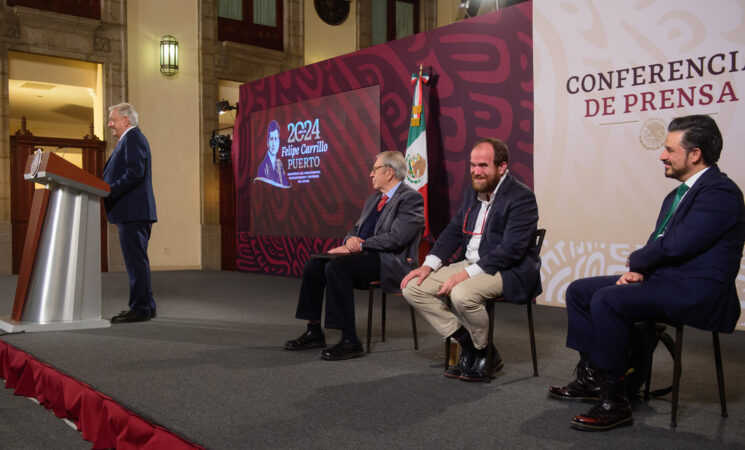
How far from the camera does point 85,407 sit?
2.27m

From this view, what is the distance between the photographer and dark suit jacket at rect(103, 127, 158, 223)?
13.5ft

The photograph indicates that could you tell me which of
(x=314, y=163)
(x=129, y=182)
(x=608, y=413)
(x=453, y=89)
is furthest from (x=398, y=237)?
(x=314, y=163)

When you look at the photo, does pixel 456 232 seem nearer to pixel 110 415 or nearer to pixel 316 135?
pixel 110 415

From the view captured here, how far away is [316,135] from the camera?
721cm

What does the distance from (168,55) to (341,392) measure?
7297 millimetres

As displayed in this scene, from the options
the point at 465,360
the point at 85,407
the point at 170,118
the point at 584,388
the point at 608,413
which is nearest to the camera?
the point at 608,413

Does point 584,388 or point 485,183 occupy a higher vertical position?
point 485,183

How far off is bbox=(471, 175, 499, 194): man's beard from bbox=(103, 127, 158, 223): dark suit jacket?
2.27 m

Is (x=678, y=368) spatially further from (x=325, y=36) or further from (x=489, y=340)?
(x=325, y=36)

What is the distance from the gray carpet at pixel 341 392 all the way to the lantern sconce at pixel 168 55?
5.47 m

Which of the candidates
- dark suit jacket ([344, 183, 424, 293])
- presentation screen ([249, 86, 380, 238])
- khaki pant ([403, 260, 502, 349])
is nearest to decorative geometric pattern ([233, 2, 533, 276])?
presentation screen ([249, 86, 380, 238])

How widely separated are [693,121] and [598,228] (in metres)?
2.70

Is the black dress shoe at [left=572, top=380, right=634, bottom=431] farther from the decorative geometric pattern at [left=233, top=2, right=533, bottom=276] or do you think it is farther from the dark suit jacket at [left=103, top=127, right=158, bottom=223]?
the decorative geometric pattern at [left=233, top=2, right=533, bottom=276]

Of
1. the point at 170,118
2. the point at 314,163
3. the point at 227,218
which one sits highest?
the point at 170,118
